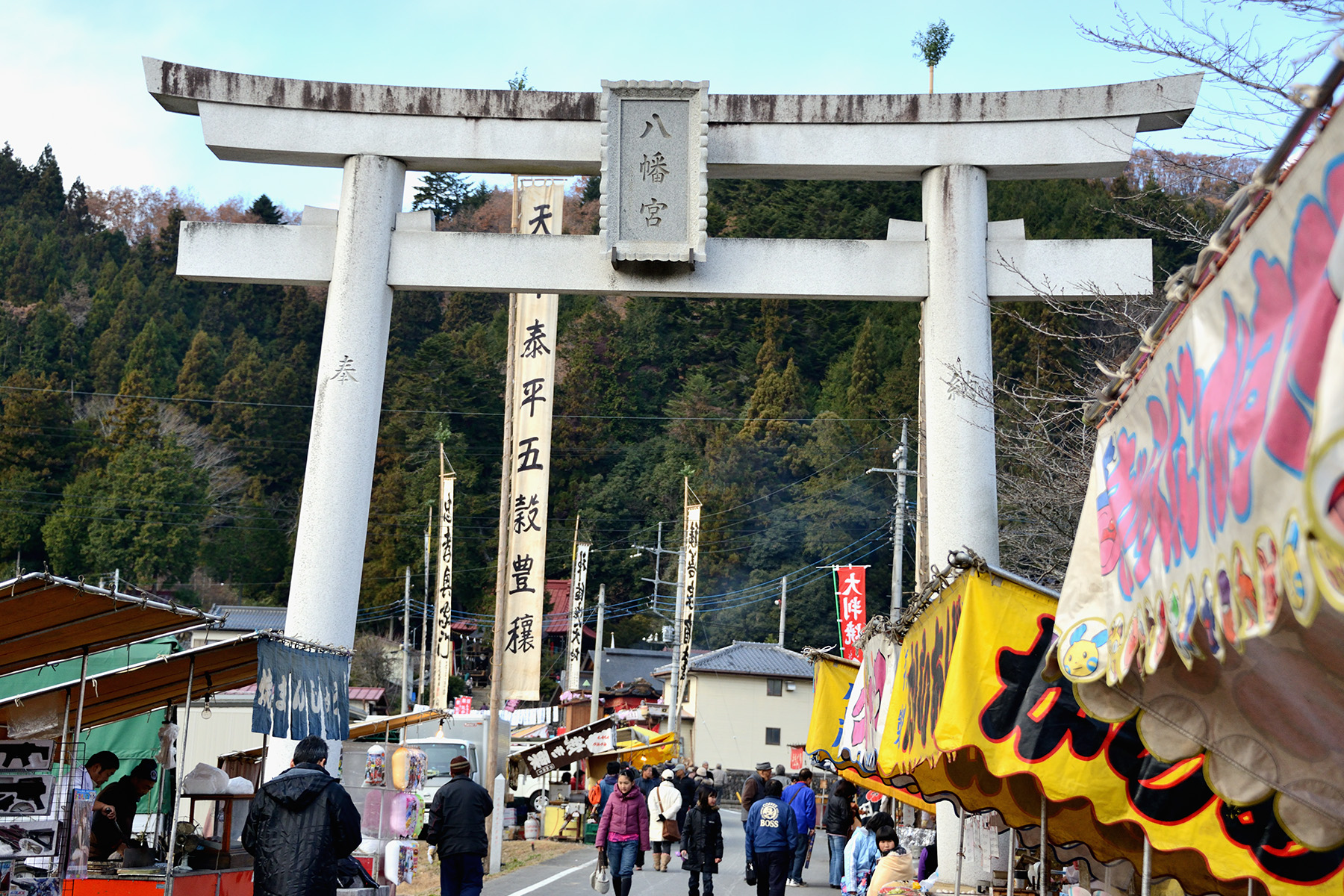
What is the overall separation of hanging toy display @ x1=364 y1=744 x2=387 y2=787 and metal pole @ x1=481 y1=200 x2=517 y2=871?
145 inches

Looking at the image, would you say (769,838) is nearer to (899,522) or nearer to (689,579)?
(899,522)

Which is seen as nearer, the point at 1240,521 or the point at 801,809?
the point at 1240,521

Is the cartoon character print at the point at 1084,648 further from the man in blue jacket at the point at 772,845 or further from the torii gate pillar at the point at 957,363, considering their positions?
the man in blue jacket at the point at 772,845

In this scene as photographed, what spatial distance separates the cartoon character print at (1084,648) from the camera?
3.38 m

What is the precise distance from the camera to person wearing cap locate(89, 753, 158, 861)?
31.1 ft

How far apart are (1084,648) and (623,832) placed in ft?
41.0

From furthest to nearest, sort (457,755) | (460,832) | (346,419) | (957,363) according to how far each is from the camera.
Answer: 1. (457,755)
2. (346,419)
3. (957,363)
4. (460,832)

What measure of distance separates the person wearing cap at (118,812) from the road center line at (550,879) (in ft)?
22.7

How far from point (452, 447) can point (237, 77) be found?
52.6 m

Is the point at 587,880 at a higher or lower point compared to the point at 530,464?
lower

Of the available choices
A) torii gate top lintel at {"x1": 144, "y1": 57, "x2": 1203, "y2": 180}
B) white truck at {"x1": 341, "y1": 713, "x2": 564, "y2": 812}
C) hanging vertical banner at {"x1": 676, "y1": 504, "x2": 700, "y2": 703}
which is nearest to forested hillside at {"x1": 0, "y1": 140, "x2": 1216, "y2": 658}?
hanging vertical banner at {"x1": 676, "y1": 504, "x2": 700, "y2": 703}

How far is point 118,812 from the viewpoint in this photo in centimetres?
996

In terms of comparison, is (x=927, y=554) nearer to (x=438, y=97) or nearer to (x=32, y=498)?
(x=438, y=97)

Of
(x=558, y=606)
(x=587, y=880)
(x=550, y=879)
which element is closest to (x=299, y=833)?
(x=550, y=879)
